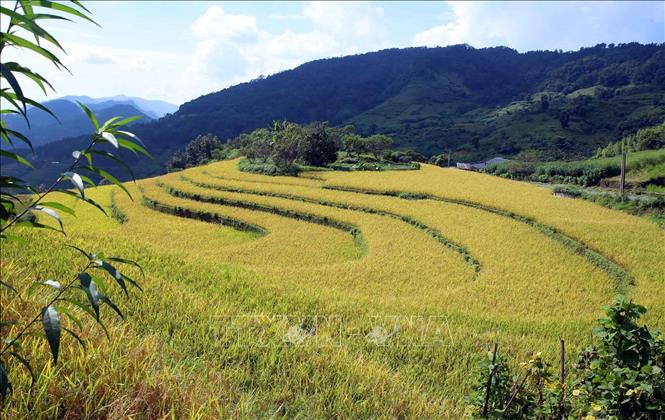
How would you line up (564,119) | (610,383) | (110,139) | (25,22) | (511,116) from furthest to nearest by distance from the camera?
(511,116) < (564,119) < (610,383) < (110,139) < (25,22)

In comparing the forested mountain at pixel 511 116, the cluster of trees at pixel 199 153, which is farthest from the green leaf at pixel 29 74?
the cluster of trees at pixel 199 153

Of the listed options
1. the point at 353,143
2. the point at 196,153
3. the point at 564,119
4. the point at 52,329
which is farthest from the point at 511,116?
the point at 52,329

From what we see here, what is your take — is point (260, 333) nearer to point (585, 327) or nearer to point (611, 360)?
point (611, 360)

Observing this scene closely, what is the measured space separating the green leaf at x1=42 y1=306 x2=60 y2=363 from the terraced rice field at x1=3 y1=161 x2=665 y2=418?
128 centimetres

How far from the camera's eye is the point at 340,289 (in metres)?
13.4

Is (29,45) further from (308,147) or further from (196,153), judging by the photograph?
(196,153)

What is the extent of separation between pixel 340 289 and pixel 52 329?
12.2m

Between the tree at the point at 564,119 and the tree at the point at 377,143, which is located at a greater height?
the tree at the point at 564,119

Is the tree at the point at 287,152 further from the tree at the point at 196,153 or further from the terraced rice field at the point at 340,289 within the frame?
the tree at the point at 196,153

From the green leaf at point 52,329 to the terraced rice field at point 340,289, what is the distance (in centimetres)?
128

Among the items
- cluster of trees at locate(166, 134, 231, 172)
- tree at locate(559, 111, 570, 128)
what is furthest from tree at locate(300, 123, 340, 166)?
tree at locate(559, 111, 570, 128)

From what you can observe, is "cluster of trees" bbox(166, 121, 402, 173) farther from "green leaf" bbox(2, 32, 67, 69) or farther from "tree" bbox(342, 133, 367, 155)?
"green leaf" bbox(2, 32, 67, 69)

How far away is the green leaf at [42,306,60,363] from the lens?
1.43 m

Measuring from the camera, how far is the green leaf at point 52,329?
4.69 feet
